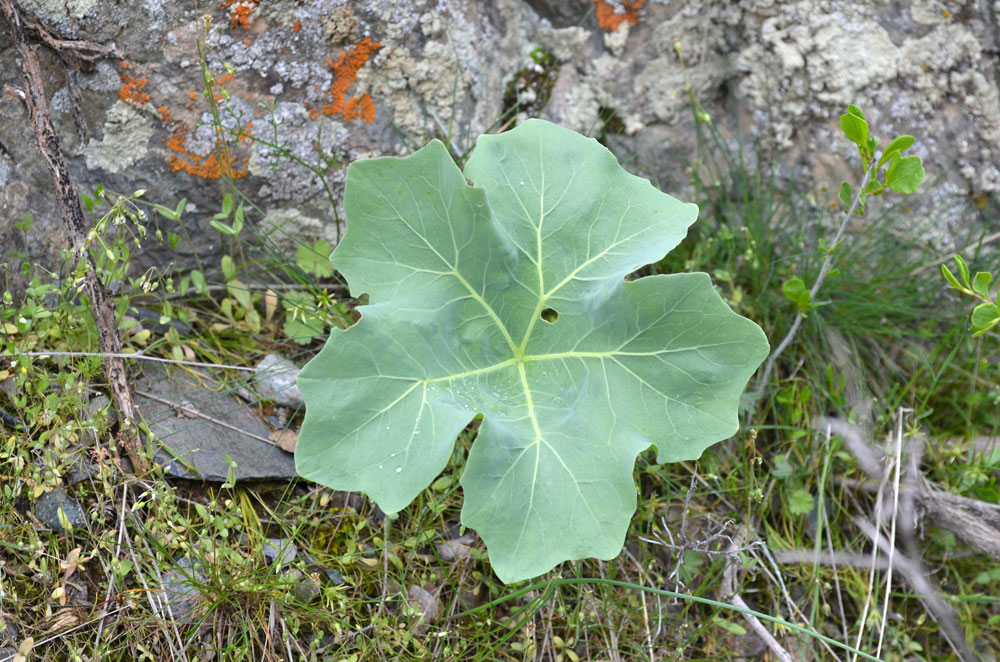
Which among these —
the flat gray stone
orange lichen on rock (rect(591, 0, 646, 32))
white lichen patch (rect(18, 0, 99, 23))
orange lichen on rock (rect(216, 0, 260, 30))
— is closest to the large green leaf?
the flat gray stone

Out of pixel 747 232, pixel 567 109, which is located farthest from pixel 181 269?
pixel 747 232

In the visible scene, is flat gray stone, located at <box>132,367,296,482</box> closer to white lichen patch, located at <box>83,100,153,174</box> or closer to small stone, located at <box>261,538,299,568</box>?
small stone, located at <box>261,538,299,568</box>

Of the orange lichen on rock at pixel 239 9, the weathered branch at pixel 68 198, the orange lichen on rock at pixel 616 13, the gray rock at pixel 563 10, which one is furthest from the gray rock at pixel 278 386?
the orange lichen on rock at pixel 616 13

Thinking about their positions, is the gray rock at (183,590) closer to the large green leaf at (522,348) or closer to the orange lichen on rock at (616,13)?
the large green leaf at (522,348)

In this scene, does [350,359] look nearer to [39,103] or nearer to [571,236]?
[571,236]

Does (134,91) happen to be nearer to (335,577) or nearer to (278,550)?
(278,550)

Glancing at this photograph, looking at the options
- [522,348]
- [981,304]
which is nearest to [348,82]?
[522,348]

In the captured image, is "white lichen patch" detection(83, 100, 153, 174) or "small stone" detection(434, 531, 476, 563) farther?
"white lichen patch" detection(83, 100, 153, 174)
